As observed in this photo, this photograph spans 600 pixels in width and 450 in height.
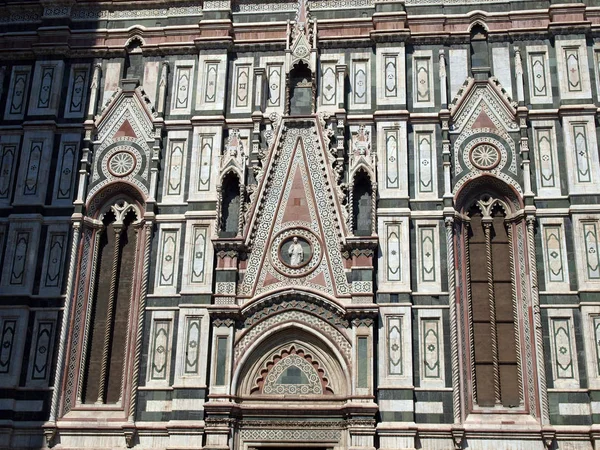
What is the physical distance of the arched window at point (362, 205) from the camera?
62.3ft

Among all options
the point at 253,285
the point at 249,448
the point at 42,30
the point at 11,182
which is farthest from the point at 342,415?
the point at 42,30

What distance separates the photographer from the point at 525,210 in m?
18.8

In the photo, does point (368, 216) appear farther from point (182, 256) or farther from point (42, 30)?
point (42, 30)

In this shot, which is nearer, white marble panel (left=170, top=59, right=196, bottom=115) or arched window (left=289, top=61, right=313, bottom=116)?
arched window (left=289, top=61, right=313, bottom=116)

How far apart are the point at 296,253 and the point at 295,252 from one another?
1.3 inches

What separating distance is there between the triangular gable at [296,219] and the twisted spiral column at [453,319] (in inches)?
80.5

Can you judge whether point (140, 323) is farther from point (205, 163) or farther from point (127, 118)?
point (127, 118)

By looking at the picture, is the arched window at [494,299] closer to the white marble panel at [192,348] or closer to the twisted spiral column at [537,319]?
the twisted spiral column at [537,319]

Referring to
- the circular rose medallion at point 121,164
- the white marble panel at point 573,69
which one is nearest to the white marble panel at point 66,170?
the circular rose medallion at point 121,164

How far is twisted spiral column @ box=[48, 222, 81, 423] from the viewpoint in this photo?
18359mm

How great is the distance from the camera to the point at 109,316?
19.2 meters

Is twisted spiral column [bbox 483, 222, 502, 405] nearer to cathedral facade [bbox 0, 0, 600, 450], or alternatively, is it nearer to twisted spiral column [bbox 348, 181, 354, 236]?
cathedral facade [bbox 0, 0, 600, 450]

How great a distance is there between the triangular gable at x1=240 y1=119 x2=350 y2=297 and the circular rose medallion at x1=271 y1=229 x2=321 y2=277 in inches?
0.8

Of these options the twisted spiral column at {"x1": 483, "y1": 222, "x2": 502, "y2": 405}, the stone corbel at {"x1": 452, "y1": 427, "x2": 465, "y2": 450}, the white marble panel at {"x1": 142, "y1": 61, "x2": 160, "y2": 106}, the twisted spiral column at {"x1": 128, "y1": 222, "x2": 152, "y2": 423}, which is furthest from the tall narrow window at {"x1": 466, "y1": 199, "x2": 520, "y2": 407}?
the white marble panel at {"x1": 142, "y1": 61, "x2": 160, "y2": 106}
